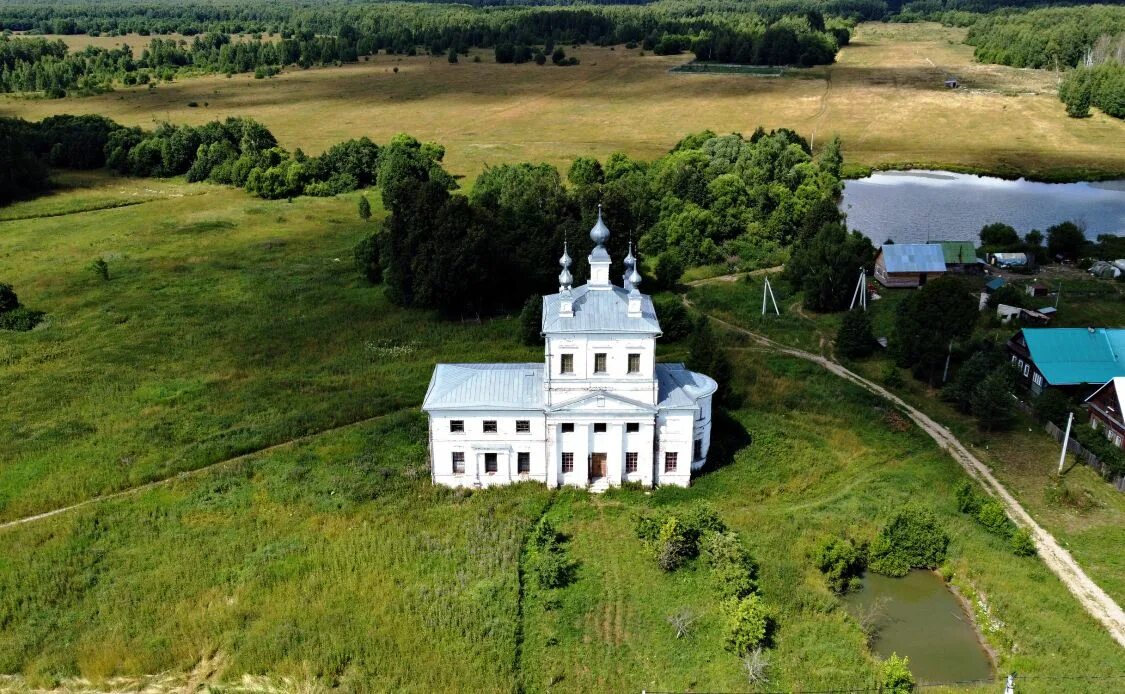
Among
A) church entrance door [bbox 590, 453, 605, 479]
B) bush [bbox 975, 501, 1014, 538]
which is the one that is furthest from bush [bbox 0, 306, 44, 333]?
bush [bbox 975, 501, 1014, 538]

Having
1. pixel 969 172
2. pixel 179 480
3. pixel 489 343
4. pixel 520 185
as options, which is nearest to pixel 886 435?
pixel 489 343

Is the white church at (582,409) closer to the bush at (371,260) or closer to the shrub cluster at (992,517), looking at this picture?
the shrub cluster at (992,517)

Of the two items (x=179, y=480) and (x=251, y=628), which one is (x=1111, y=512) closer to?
(x=251, y=628)

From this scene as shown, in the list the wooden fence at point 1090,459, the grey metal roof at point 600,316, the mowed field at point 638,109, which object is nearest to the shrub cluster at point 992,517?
the wooden fence at point 1090,459

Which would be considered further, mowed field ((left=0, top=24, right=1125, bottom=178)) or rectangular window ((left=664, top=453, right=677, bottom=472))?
mowed field ((left=0, top=24, right=1125, bottom=178))

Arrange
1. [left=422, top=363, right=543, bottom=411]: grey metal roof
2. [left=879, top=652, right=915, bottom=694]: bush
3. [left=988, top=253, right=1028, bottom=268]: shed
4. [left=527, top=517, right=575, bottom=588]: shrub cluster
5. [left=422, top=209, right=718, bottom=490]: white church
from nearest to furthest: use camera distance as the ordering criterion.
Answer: [left=879, top=652, right=915, bottom=694]: bush → [left=527, top=517, right=575, bottom=588]: shrub cluster → [left=422, top=209, right=718, bottom=490]: white church → [left=422, top=363, right=543, bottom=411]: grey metal roof → [left=988, top=253, right=1028, bottom=268]: shed

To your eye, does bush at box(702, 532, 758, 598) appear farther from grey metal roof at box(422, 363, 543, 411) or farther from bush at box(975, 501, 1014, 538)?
bush at box(975, 501, 1014, 538)
